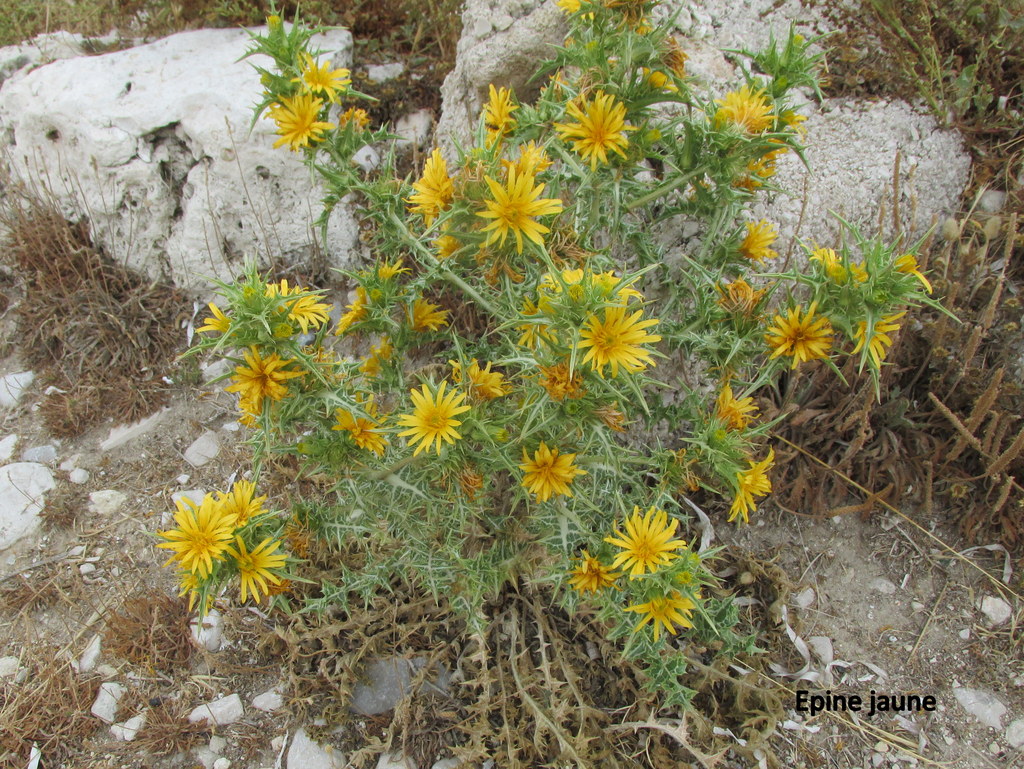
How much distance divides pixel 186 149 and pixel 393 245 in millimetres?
2136

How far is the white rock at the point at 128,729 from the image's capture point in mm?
2836

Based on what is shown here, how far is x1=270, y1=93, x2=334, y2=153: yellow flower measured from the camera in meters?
2.36

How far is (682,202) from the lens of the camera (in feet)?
8.86

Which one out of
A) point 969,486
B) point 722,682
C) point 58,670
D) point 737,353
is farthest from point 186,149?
point 969,486

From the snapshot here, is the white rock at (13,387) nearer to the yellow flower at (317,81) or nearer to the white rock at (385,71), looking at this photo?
the white rock at (385,71)

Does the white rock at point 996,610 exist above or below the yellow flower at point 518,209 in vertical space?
below

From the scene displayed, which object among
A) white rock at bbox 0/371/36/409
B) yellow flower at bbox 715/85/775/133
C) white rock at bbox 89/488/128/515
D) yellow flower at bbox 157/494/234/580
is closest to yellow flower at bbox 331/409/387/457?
yellow flower at bbox 157/494/234/580

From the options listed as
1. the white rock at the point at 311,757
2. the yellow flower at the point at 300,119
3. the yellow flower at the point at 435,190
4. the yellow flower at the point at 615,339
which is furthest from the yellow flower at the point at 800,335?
the white rock at the point at 311,757

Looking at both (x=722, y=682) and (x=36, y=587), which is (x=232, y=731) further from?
(x=722, y=682)

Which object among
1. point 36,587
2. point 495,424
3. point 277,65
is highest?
point 277,65

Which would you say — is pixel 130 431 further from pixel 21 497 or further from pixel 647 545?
pixel 647 545

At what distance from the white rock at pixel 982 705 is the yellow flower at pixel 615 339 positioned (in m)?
2.13

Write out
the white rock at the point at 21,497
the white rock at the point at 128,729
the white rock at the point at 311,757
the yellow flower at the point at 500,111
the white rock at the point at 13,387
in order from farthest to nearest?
the white rock at the point at 13,387 → the white rock at the point at 21,497 → the white rock at the point at 128,729 → the white rock at the point at 311,757 → the yellow flower at the point at 500,111

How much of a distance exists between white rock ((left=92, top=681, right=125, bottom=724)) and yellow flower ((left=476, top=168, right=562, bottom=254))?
8.02 feet
